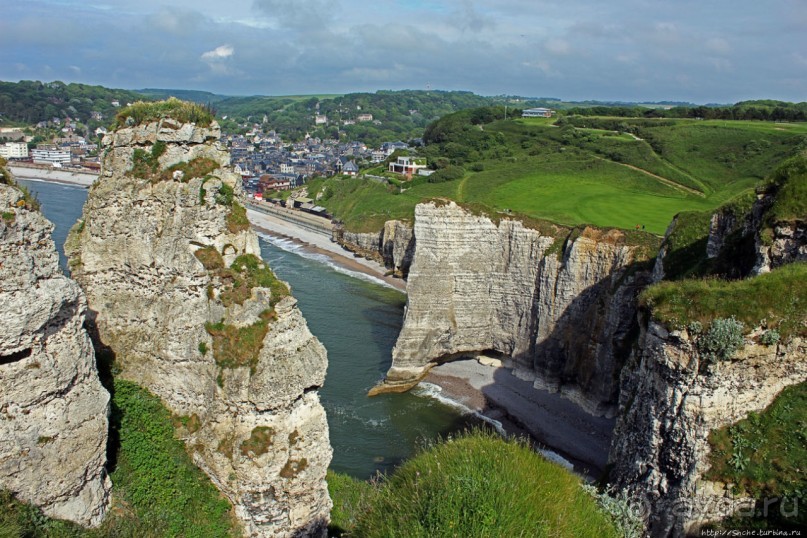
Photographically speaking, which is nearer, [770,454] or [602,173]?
[770,454]

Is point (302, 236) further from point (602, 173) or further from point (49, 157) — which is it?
point (49, 157)

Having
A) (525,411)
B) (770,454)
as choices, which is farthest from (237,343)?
(525,411)

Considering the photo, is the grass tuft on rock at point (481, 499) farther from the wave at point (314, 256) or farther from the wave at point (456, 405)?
the wave at point (314, 256)

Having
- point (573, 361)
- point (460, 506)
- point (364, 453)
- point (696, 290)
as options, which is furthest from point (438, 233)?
point (460, 506)

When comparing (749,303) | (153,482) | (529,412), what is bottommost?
(529,412)

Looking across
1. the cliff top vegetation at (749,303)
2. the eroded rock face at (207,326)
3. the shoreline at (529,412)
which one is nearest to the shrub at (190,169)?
the eroded rock face at (207,326)

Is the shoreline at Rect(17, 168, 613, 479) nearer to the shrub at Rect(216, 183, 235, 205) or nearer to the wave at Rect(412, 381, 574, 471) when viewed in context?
the wave at Rect(412, 381, 574, 471)

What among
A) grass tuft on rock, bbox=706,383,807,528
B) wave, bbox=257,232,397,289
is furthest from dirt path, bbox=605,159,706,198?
grass tuft on rock, bbox=706,383,807,528
